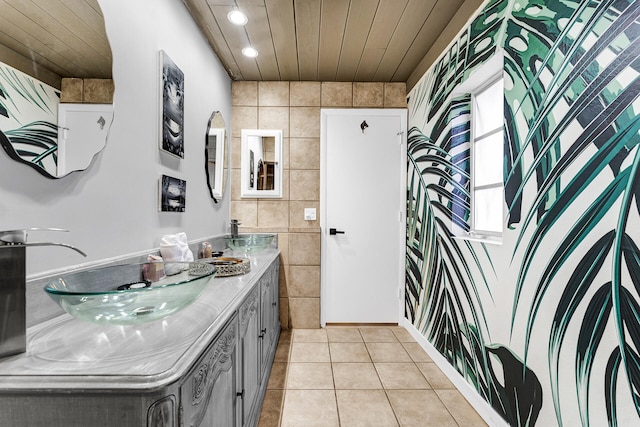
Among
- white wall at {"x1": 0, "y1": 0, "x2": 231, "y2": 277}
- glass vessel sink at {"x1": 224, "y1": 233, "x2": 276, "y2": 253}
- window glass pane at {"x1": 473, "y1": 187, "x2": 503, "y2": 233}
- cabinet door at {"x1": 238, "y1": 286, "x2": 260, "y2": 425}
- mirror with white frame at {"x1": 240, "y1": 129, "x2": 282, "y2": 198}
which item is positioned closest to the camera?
white wall at {"x1": 0, "y1": 0, "x2": 231, "y2": 277}

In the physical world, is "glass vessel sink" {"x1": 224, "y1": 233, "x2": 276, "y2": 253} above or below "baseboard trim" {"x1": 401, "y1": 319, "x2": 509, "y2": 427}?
above

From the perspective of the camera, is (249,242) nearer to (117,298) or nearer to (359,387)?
(359,387)

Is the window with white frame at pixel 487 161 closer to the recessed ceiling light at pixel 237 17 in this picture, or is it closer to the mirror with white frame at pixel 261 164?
the recessed ceiling light at pixel 237 17

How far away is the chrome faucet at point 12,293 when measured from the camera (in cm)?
71

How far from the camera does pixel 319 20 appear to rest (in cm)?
222

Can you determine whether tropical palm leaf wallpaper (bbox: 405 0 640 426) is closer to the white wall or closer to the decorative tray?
the decorative tray

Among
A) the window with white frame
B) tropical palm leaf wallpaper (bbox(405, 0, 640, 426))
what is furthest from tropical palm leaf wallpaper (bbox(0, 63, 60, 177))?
the window with white frame

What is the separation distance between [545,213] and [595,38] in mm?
651

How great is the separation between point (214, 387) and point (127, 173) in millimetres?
1021

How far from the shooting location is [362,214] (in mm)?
3260

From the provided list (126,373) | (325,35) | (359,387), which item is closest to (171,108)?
(325,35)

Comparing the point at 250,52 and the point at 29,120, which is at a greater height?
the point at 250,52

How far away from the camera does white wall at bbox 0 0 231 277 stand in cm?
98

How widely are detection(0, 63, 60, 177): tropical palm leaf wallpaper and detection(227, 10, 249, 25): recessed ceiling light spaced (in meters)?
1.47
